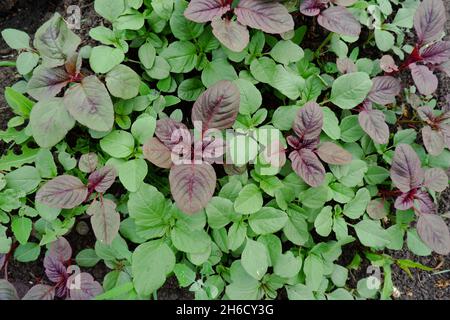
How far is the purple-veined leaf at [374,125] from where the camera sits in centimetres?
133

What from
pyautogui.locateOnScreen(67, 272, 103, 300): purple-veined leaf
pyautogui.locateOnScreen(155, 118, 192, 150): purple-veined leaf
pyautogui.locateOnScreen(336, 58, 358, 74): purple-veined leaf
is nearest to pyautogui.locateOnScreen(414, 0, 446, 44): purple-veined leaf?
pyautogui.locateOnScreen(336, 58, 358, 74): purple-veined leaf

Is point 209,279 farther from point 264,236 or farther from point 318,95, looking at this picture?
point 318,95

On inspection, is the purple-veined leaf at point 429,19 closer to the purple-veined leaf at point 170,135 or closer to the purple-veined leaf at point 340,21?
the purple-veined leaf at point 340,21

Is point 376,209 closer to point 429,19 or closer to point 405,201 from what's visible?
point 405,201

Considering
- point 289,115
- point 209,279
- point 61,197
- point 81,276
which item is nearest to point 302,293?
point 209,279

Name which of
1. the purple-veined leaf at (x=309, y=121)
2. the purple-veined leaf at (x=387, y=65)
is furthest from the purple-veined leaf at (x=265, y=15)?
the purple-veined leaf at (x=387, y=65)

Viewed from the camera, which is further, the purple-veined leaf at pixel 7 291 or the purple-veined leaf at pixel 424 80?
the purple-veined leaf at pixel 424 80

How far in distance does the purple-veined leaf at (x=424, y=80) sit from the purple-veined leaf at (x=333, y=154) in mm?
308

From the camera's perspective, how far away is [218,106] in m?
1.23

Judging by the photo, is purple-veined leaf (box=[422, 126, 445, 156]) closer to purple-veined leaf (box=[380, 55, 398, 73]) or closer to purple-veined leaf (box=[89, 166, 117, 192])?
purple-veined leaf (box=[380, 55, 398, 73])

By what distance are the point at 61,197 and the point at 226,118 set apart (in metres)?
0.50

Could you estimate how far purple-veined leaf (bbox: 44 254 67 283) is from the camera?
1.25 m

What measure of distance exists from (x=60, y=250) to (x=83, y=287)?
0.12 m

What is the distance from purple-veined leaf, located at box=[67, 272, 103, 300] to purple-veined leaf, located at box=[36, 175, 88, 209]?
20cm
